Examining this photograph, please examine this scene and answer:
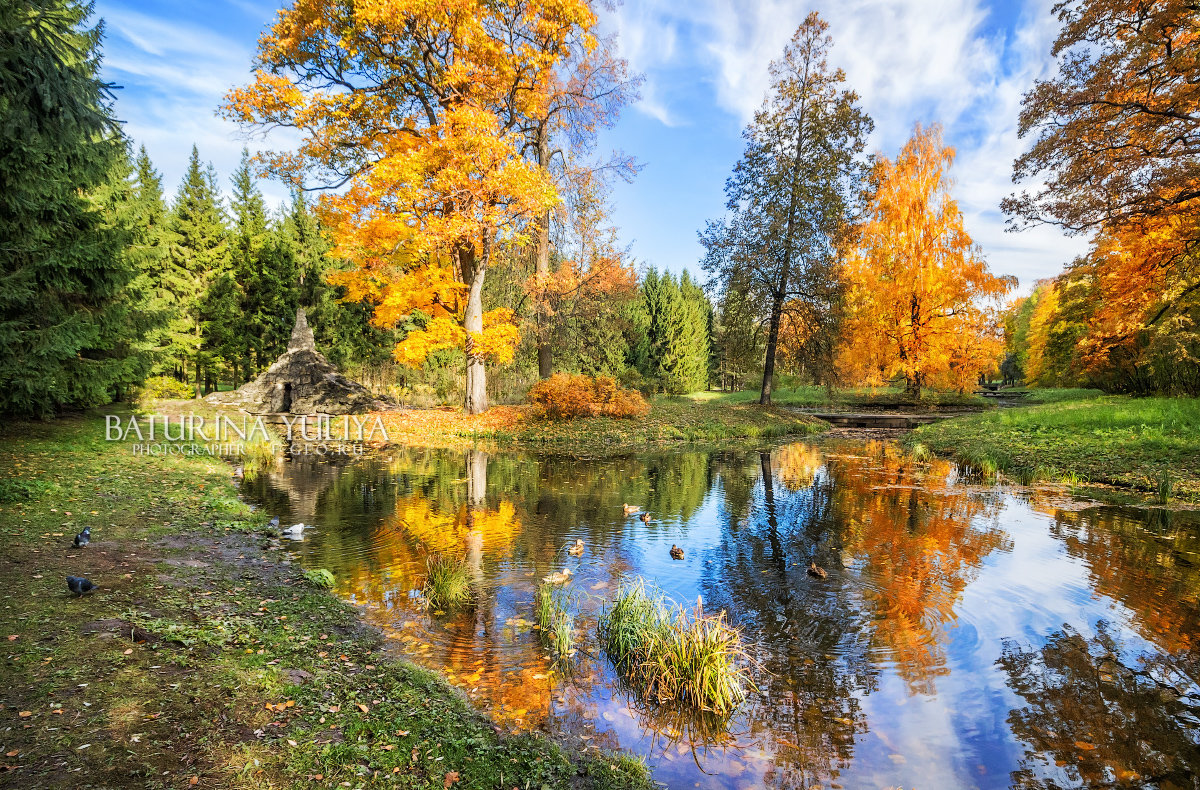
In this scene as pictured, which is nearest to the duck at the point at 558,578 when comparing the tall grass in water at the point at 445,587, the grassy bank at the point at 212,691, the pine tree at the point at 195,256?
the tall grass in water at the point at 445,587

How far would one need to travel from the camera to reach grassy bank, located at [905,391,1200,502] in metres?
10.8

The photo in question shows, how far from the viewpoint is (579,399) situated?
18.8m

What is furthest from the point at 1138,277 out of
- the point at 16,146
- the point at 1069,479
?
the point at 16,146

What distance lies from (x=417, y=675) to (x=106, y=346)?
15151 millimetres

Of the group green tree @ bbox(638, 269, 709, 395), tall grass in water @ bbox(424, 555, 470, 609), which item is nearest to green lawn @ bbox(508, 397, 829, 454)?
tall grass in water @ bbox(424, 555, 470, 609)

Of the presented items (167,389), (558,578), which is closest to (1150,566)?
(558,578)

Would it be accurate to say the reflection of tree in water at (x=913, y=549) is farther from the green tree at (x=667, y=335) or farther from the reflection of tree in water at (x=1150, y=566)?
the green tree at (x=667, y=335)

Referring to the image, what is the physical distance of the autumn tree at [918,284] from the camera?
89.0 ft

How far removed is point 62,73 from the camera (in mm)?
5930

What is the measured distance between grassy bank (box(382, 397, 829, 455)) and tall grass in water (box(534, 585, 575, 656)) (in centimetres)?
1067

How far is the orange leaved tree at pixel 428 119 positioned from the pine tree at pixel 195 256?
14.9m

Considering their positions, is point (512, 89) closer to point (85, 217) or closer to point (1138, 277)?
point (85, 217)

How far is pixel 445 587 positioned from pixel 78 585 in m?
3.06

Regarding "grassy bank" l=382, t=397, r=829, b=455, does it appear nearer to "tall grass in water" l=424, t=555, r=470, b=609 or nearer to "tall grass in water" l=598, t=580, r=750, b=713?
"tall grass in water" l=424, t=555, r=470, b=609
